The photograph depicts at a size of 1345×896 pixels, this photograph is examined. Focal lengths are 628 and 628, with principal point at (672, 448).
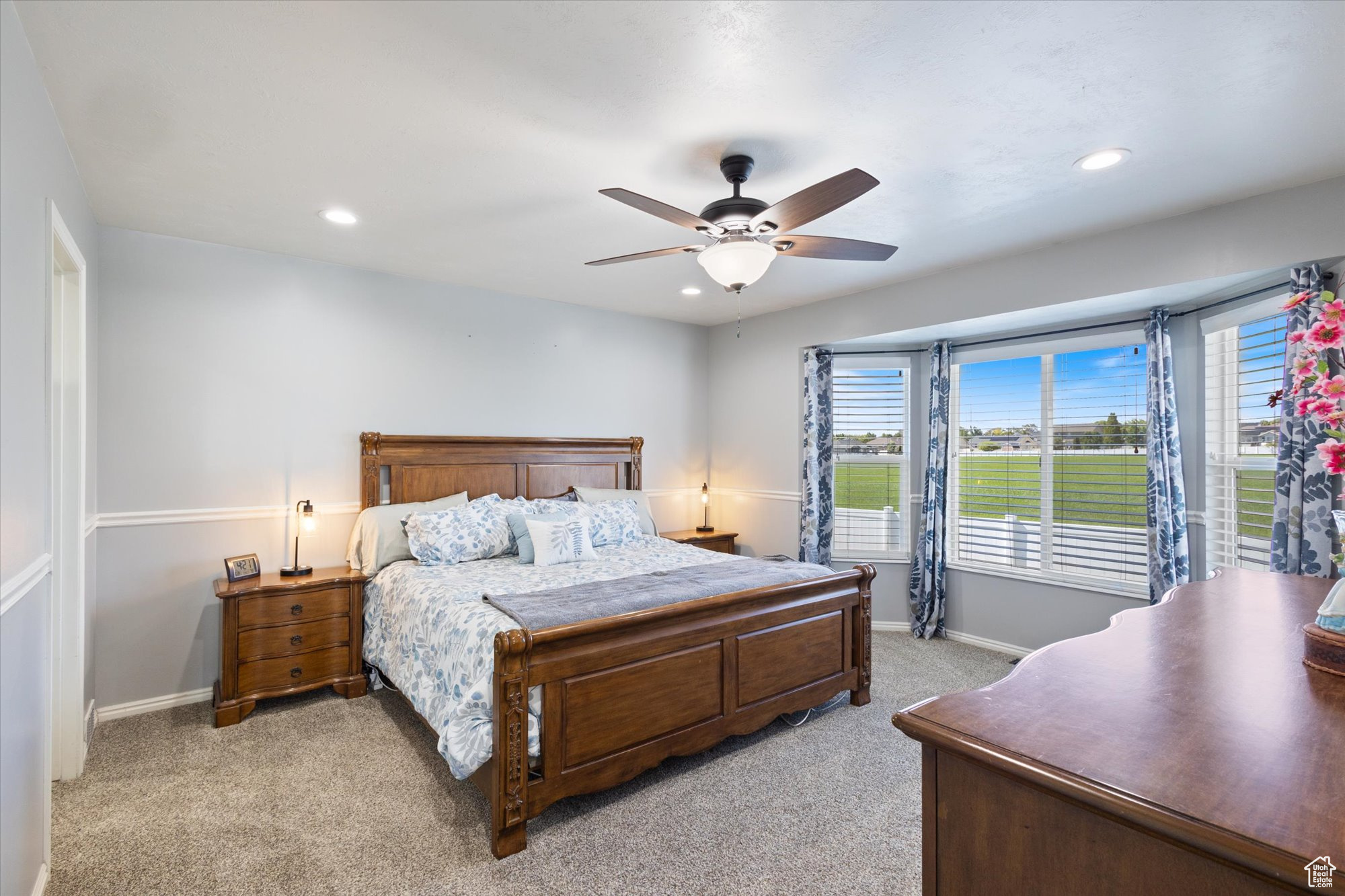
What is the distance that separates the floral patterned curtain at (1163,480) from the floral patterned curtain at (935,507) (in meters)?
1.25

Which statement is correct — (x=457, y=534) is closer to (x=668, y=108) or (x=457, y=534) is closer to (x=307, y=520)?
(x=307, y=520)

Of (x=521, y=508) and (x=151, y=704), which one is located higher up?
(x=521, y=508)

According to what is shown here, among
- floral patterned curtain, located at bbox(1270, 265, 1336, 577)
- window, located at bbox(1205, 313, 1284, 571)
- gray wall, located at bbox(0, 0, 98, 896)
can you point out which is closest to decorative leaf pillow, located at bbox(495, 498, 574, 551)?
gray wall, located at bbox(0, 0, 98, 896)

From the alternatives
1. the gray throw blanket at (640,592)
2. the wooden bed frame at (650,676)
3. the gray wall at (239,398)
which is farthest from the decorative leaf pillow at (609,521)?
the wooden bed frame at (650,676)

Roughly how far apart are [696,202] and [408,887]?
285 centimetres

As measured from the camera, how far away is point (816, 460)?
4.95 meters

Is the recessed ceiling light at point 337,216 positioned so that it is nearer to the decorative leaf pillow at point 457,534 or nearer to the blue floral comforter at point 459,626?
the decorative leaf pillow at point 457,534

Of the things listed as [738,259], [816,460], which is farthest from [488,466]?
[738,259]

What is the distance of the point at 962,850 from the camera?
1.10 metres

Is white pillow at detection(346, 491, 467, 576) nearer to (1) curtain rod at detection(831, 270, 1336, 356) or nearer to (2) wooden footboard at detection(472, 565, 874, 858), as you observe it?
(2) wooden footboard at detection(472, 565, 874, 858)

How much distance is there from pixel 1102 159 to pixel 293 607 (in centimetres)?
428

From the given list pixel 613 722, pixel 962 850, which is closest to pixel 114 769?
pixel 613 722

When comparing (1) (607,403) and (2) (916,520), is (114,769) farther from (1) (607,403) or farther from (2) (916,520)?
(2) (916,520)

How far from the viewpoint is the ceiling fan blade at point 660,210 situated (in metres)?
2.08
